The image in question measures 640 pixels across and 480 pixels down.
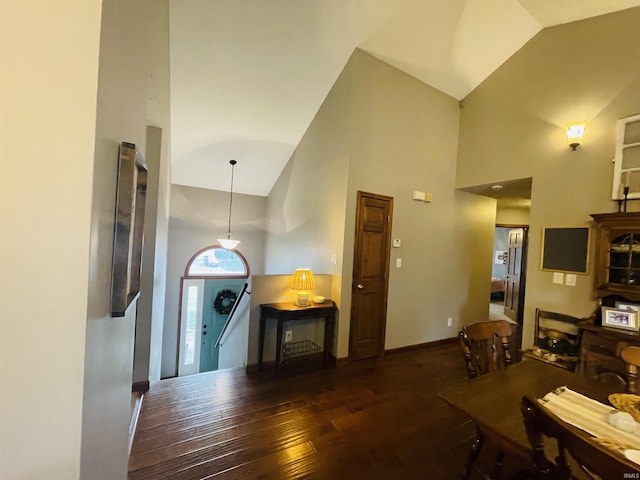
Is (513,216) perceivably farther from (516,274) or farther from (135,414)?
(135,414)

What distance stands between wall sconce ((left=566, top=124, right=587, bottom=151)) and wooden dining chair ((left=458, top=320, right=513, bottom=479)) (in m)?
2.41

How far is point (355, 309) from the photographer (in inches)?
130

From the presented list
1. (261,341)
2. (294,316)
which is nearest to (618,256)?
(294,316)

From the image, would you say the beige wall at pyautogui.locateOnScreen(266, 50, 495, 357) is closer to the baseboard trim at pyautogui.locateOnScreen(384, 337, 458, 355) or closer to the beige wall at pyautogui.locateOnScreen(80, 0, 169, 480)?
the baseboard trim at pyautogui.locateOnScreen(384, 337, 458, 355)

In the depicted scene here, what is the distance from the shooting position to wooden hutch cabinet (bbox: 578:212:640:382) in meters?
2.35

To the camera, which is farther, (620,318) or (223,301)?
(223,301)

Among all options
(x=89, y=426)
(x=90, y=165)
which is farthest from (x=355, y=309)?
(x=90, y=165)

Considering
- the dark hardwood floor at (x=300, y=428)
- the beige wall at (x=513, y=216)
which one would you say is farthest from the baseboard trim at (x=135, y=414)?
the beige wall at (x=513, y=216)

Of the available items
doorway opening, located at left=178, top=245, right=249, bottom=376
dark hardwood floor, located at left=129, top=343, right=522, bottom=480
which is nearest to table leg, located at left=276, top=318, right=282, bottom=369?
dark hardwood floor, located at left=129, top=343, right=522, bottom=480

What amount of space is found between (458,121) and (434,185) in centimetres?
112

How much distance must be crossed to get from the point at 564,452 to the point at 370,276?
101 inches

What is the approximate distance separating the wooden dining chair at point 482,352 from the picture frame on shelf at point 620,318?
4.97 feet

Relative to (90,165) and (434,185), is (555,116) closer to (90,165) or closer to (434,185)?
(434,185)

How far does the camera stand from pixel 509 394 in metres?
1.33
